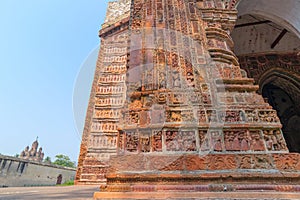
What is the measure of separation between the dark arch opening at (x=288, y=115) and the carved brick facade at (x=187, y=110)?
16.5 feet

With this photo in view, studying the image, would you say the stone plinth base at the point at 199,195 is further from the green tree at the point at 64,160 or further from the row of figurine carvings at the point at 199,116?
the green tree at the point at 64,160

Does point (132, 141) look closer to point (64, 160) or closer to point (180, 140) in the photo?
point (180, 140)

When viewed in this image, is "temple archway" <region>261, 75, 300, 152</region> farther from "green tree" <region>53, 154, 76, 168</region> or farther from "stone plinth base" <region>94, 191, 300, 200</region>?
"green tree" <region>53, 154, 76, 168</region>

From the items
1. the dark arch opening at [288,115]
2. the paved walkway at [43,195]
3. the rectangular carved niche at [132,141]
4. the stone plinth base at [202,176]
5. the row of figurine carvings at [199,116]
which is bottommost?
the paved walkway at [43,195]

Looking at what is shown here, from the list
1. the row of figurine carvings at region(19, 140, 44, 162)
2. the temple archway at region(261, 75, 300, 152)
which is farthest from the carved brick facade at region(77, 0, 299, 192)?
the row of figurine carvings at region(19, 140, 44, 162)

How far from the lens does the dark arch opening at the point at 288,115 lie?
6.53 metres

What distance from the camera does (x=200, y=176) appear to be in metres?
1.77

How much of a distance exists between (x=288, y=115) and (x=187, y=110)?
20.7ft

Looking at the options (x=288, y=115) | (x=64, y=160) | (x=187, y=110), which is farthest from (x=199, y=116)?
(x=64, y=160)

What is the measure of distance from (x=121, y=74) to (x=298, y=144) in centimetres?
750

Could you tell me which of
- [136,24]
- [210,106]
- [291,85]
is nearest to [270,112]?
[210,106]

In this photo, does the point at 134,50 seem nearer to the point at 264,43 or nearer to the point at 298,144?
the point at 264,43

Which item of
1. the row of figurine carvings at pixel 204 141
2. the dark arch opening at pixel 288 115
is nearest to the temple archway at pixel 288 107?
the dark arch opening at pixel 288 115

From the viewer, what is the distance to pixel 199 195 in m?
1.63
